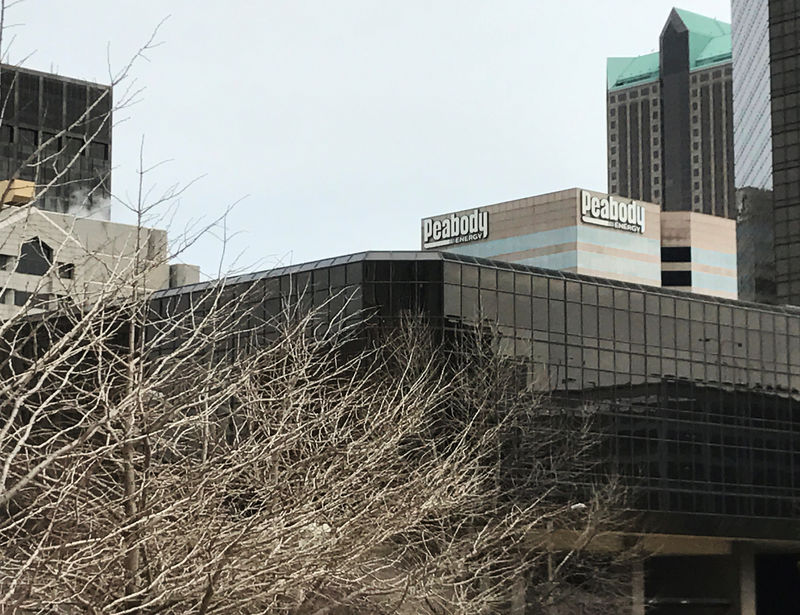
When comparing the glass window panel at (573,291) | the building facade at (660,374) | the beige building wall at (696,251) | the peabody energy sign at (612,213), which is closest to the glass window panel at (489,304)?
the building facade at (660,374)

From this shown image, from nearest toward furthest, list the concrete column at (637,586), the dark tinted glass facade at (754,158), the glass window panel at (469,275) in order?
the glass window panel at (469,275) < the concrete column at (637,586) < the dark tinted glass facade at (754,158)

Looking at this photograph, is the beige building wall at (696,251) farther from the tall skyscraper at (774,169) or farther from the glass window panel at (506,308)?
the glass window panel at (506,308)

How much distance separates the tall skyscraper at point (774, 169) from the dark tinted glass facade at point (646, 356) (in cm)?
4659

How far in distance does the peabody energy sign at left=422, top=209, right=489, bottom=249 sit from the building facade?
90268 mm

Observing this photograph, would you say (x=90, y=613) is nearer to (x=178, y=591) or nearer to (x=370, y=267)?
(x=178, y=591)

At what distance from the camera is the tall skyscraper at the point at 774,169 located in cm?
11944

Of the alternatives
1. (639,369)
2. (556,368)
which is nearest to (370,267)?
(556,368)

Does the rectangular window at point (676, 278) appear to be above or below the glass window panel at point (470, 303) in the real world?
above

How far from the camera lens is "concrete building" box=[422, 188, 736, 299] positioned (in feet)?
516

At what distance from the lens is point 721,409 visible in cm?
6831

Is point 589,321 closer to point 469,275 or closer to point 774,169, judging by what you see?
point 469,275

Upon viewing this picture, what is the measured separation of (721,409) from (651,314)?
5.60 meters

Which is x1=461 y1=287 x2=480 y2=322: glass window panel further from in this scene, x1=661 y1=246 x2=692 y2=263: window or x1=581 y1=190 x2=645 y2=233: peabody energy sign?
x1=661 y1=246 x2=692 y2=263: window

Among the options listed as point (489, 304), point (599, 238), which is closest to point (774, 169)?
point (599, 238)
